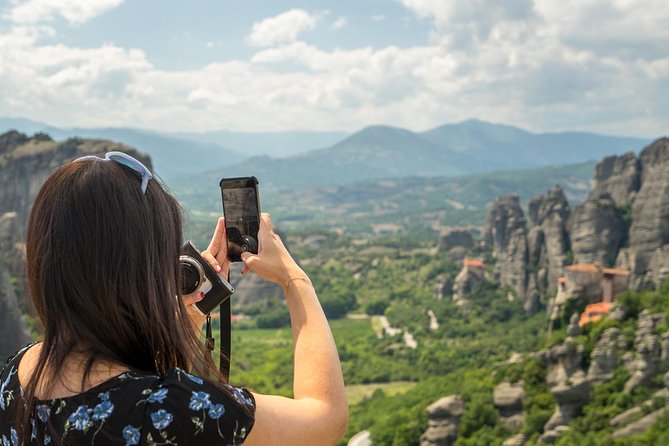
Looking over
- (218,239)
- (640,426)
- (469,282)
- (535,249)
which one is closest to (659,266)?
(535,249)

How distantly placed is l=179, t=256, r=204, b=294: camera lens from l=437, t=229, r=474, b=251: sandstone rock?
238ft

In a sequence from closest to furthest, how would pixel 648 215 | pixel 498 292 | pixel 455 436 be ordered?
pixel 455 436 < pixel 648 215 < pixel 498 292

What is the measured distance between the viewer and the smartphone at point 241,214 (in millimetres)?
2314

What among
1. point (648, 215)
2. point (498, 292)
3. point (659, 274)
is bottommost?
point (498, 292)

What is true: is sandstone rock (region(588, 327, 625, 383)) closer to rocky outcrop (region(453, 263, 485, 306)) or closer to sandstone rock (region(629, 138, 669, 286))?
sandstone rock (region(629, 138, 669, 286))

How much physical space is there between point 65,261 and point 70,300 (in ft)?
0.31

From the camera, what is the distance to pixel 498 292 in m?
52.6

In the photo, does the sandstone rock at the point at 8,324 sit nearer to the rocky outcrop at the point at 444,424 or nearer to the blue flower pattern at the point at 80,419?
the rocky outcrop at the point at 444,424

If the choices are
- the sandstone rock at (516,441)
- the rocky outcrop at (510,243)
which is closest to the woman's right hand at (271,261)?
the sandstone rock at (516,441)

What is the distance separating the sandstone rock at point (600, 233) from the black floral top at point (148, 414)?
39851 mm

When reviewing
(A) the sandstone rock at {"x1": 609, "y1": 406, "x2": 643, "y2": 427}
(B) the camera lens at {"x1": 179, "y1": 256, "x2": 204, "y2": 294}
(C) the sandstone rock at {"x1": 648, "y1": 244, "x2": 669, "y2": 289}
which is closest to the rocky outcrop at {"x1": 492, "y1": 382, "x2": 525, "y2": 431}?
(A) the sandstone rock at {"x1": 609, "y1": 406, "x2": 643, "y2": 427}

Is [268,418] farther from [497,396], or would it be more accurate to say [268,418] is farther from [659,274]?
[659,274]

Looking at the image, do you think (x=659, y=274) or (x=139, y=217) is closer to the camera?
(x=139, y=217)

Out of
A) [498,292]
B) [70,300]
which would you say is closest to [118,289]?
[70,300]
